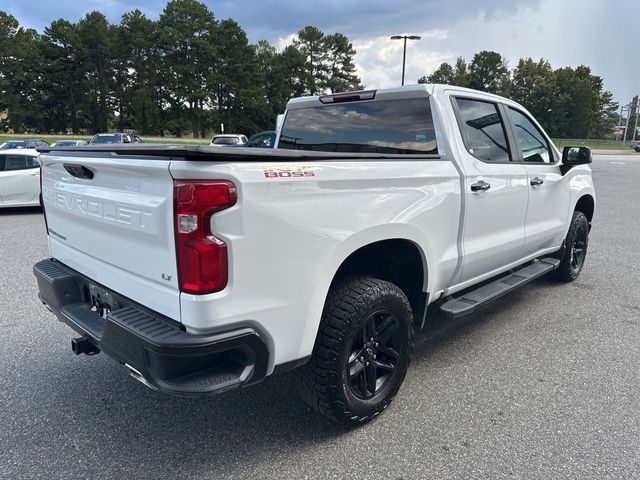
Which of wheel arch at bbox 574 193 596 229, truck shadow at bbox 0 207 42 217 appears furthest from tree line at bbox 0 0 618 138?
wheel arch at bbox 574 193 596 229

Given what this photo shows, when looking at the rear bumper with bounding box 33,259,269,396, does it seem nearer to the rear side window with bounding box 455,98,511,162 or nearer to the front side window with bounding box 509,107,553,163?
the rear side window with bounding box 455,98,511,162

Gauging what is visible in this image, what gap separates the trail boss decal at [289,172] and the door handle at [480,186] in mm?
1518

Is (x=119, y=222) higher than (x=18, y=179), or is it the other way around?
(x=119, y=222)

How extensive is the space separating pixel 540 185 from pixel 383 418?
261 centimetres

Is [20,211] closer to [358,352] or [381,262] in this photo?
[381,262]

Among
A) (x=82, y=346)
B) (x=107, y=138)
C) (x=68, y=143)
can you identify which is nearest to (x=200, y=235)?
(x=82, y=346)

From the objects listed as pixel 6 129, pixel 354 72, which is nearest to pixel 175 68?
pixel 6 129

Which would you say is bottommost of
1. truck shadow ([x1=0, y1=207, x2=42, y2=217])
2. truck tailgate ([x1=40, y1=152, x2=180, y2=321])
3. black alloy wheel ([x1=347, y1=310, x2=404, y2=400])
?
truck shadow ([x1=0, y1=207, x2=42, y2=217])

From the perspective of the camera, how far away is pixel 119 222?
7.55 feet

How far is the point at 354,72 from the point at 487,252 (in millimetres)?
84401

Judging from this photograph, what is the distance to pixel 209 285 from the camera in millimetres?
1980

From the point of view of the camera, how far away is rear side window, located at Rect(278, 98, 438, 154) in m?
3.38

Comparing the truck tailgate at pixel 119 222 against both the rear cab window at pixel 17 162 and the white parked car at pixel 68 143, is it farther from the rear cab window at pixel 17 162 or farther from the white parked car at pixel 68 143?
the rear cab window at pixel 17 162

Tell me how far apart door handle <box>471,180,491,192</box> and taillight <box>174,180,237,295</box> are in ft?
6.46
